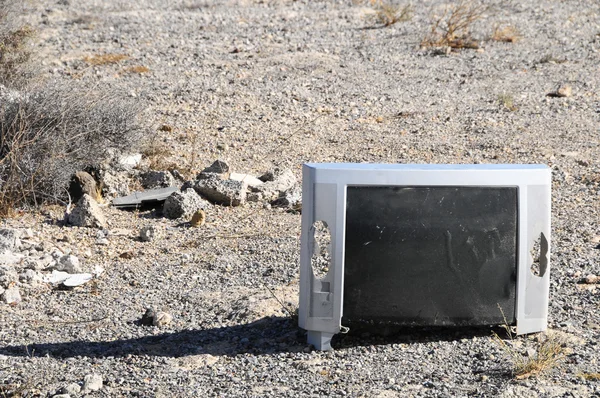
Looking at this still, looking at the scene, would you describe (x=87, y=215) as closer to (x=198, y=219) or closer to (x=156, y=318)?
(x=198, y=219)

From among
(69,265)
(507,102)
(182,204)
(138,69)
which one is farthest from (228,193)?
(138,69)

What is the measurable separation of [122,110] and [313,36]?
17.0 feet

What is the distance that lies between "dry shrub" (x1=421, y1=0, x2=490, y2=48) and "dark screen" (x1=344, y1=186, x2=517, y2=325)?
814 cm

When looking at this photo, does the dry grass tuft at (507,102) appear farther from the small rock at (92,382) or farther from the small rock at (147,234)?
the small rock at (92,382)

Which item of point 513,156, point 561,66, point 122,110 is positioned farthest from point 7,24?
point 561,66

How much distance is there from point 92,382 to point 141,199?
10.5 feet

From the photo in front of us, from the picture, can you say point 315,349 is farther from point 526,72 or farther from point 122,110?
point 526,72

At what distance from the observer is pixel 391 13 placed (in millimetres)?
12938

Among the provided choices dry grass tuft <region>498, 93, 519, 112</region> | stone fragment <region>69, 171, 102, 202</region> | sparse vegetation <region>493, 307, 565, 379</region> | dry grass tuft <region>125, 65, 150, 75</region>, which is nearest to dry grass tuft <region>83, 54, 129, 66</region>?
dry grass tuft <region>125, 65, 150, 75</region>

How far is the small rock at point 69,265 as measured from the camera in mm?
5297

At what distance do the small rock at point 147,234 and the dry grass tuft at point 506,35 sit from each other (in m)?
7.19

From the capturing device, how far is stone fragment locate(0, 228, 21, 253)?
5.44 meters

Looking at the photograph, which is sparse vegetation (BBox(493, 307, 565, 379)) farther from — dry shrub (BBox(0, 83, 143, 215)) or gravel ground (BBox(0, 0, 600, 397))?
dry shrub (BBox(0, 83, 143, 215))

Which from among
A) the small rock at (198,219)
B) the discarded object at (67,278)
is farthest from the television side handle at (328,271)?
the small rock at (198,219)
